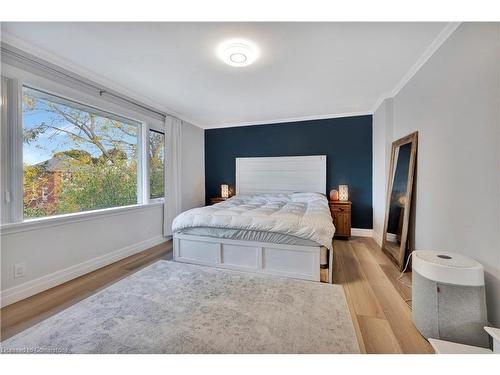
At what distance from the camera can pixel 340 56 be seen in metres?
2.06

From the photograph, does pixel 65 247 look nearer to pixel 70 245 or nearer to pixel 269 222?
pixel 70 245

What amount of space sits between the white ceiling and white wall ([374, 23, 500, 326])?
34cm

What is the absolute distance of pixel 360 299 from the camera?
1940mm

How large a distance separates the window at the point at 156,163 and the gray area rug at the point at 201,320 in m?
1.75

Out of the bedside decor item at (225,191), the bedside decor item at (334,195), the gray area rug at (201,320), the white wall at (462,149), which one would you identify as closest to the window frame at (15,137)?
the gray area rug at (201,320)

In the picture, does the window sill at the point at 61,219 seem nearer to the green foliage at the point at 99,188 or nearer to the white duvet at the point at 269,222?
the green foliage at the point at 99,188

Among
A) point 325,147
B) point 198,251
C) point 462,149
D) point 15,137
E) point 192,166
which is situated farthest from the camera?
point 192,166

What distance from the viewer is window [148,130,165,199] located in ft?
11.8

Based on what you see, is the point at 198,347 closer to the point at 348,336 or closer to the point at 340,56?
the point at 348,336

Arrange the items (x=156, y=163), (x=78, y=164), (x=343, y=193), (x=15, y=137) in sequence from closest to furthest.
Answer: (x=15, y=137)
(x=78, y=164)
(x=156, y=163)
(x=343, y=193)

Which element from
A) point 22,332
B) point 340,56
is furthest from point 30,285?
point 340,56

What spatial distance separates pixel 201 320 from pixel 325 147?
12.2 ft

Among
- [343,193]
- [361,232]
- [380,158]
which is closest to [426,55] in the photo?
[380,158]

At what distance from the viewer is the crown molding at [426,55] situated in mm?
1673
